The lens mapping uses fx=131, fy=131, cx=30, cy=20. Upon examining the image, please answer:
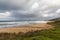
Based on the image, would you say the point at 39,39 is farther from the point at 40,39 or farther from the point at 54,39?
the point at 54,39

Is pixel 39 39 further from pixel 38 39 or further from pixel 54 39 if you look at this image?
pixel 54 39

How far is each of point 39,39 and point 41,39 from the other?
32 centimetres

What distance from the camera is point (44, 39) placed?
66.9ft

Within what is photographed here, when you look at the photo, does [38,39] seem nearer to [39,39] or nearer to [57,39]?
[39,39]

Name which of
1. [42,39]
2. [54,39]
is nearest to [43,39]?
Result: [42,39]

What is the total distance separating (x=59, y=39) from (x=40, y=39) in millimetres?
3099

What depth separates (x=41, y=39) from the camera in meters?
20.4

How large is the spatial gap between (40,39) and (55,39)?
2602mm

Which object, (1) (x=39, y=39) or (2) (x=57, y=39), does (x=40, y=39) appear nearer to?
(1) (x=39, y=39)

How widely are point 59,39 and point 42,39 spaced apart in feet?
9.12

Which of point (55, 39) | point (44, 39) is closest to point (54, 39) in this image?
point (55, 39)

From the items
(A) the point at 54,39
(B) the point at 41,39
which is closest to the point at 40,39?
(B) the point at 41,39

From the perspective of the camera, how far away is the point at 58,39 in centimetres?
2089

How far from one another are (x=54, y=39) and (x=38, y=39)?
2797mm
